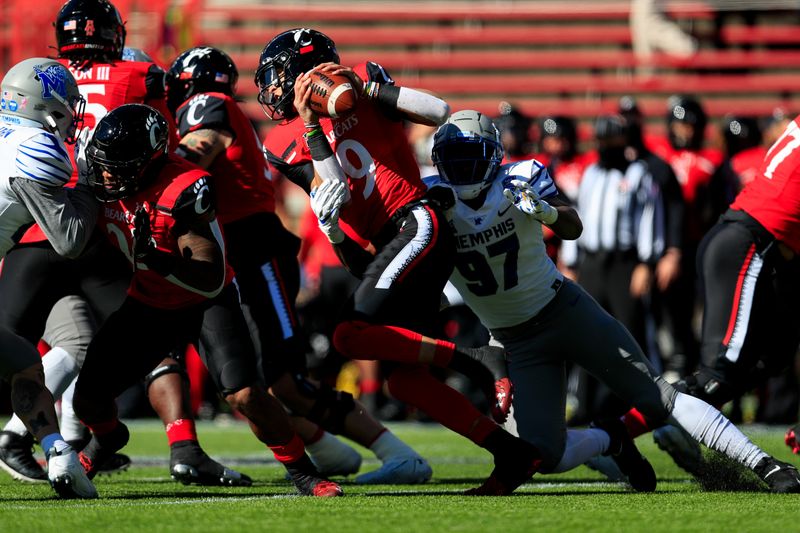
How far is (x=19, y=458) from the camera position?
17.8ft

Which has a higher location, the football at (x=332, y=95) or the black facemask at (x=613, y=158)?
the football at (x=332, y=95)

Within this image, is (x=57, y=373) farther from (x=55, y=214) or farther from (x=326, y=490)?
(x=326, y=490)

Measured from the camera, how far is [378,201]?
5.15 metres

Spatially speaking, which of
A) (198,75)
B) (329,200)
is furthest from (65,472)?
(198,75)

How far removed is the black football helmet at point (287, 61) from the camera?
5.22 meters

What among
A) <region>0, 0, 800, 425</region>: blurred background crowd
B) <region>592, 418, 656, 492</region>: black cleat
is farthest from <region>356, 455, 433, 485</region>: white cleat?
<region>0, 0, 800, 425</region>: blurred background crowd

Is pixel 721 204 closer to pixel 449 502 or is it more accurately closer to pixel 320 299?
pixel 320 299

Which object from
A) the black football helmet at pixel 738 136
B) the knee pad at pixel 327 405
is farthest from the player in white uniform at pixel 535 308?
the black football helmet at pixel 738 136

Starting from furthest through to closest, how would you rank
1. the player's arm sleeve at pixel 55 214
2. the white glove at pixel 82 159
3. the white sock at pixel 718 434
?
1. the white glove at pixel 82 159
2. the white sock at pixel 718 434
3. the player's arm sleeve at pixel 55 214

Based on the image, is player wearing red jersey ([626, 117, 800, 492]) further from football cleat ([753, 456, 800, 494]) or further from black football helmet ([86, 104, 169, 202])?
black football helmet ([86, 104, 169, 202])

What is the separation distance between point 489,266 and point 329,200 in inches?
28.1

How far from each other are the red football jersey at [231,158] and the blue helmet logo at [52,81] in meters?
0.79

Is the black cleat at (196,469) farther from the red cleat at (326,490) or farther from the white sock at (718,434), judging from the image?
the white sock at (718,434)

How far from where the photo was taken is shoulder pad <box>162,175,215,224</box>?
4688 mm
